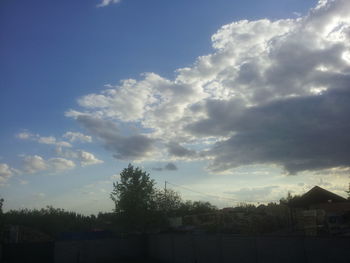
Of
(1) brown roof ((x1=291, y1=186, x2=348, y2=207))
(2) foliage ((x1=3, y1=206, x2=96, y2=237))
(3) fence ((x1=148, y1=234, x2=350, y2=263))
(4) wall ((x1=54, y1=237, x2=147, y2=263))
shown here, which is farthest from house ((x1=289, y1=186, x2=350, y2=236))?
(2) foliage ((x1=3, y1=206, x2=96, y2=237))

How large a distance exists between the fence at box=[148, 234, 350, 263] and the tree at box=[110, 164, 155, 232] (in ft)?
32.6

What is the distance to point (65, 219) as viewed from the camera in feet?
194

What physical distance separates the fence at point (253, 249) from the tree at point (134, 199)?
32.6ft

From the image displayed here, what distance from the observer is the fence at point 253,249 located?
1402 centimetres

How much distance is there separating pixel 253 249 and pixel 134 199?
70.4 feet

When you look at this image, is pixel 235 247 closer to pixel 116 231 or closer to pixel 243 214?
pixel 243 214

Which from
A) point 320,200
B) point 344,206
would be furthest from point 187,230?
point 344,206

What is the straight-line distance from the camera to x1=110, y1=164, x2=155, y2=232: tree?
3750cm

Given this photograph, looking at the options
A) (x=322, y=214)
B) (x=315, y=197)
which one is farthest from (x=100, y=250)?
(x=315, y=197)

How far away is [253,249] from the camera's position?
709 inches

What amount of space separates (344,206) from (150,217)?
21421 millimetres

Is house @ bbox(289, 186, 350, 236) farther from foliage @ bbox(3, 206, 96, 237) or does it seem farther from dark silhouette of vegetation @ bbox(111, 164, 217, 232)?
foliage @ bbox(3, 206, 96, 237)

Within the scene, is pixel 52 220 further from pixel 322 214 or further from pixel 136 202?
pixel 322 214

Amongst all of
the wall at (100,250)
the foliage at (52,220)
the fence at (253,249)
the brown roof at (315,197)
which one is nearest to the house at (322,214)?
the brown roof at (315,197)
